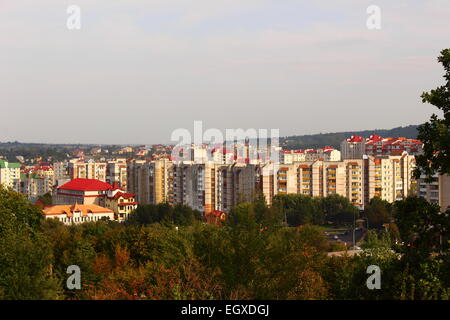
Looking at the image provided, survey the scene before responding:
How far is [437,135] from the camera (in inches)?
215

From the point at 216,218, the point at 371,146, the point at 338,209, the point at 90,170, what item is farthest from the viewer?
the point at 90,170

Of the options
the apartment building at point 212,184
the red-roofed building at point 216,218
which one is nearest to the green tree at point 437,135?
the red-roofed building at point 216,218

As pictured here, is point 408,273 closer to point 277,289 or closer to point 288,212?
point 277,289

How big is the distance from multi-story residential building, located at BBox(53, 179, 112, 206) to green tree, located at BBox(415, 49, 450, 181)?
110 ft

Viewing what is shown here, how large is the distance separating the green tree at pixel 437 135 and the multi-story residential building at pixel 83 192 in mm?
33418

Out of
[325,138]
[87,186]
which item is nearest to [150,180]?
[87,186]

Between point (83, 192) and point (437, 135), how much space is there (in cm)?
3458

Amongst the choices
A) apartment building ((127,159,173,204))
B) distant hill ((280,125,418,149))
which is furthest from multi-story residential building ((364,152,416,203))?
distant hill ((280,125,418,149))

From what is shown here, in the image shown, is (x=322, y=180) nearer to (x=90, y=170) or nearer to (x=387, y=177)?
(x=387, y=177)

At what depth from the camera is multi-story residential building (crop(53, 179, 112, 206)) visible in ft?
126

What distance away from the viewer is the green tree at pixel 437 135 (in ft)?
17.8
